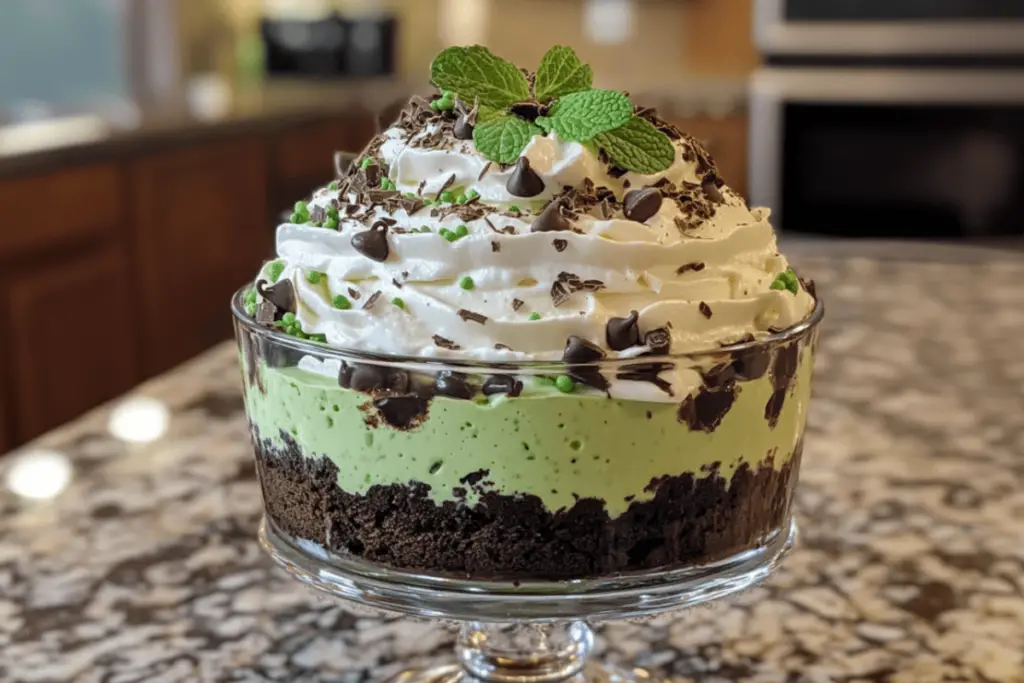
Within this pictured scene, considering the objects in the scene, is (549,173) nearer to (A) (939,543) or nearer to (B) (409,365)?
(B) (409,365)

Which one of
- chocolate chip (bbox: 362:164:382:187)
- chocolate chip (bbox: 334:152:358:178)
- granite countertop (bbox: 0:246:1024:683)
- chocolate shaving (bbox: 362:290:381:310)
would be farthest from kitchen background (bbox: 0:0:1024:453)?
chocolate shaving (bbox: 362:290:381:310)

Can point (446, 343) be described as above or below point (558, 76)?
below

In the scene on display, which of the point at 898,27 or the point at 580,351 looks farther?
the point at 898,27

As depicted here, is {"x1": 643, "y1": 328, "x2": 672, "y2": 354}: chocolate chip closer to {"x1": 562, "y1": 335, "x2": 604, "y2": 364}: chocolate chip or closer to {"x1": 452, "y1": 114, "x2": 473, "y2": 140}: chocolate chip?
{"x1": 562, "y1": 335, "x2": 604, "y2": 364}: chocolate chip

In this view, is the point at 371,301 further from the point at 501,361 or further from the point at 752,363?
the point at 752,363

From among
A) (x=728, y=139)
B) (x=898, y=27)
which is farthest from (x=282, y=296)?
(x=728, y=139)

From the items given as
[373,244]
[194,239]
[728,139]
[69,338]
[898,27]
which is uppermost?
[898,27]
